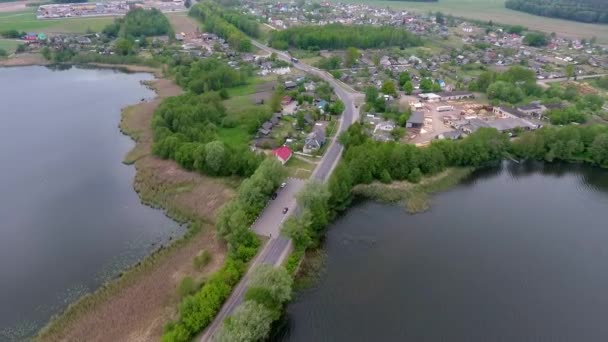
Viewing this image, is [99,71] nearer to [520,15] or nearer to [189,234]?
[189,234]

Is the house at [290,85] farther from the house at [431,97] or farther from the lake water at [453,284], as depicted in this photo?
the lake water at [453,284]

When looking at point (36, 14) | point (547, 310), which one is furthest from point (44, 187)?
point (36, 14)

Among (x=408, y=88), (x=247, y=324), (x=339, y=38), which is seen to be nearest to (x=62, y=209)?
(x=247, y=324)

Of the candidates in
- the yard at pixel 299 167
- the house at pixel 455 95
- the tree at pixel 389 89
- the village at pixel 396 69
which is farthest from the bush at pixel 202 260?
the house at pixel 455 95

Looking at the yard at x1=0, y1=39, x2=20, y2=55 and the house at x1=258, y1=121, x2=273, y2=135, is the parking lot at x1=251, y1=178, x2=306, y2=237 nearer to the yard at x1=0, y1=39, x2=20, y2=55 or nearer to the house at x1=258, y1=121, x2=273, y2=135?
the house at x1=258, y1=121, x2=273, y2=135

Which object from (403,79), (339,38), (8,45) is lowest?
(8,45)

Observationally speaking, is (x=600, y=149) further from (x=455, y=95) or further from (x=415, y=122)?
A: (x=455, y=95)
